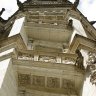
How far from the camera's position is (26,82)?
13.2 metres

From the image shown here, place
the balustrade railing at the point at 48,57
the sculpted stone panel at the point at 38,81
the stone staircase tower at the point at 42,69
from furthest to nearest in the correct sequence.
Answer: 1. the balustrade railing at the point at 48,57
2. the sculpted stone panel at the point at 38,81
3. the stone staircase tower at the point at 42,69

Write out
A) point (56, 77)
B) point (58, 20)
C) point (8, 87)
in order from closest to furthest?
1. point (8, 87)
2. point (56, 77)
3. point (58, 20)

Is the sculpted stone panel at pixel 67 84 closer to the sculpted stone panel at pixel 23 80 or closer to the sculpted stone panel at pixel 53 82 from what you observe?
the sculpted stone panel at pixel 53 82

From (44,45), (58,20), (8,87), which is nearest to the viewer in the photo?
(8,87)

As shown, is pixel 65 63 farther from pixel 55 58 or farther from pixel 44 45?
pixel 44 45

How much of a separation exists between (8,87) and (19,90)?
1412 millimetres

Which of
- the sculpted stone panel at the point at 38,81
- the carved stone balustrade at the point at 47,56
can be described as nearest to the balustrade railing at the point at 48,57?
the carved stone balustrade at the point at 47,56

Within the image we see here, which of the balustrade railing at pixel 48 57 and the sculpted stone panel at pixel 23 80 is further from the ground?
the balustrade railing at pixel 48 57

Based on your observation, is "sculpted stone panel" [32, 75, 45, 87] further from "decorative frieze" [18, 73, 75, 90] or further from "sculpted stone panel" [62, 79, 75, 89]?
"sculpted stone panel" [62, 79, 75, 89]

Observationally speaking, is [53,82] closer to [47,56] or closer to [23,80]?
[23,80]

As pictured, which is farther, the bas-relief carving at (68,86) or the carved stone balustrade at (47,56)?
the carved stone balustrade at (47,56)

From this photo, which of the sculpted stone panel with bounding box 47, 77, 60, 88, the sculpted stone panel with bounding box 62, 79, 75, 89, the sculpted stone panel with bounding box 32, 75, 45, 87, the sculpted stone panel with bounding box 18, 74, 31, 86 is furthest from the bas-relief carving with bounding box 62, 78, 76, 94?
the sculpted stone panel with bounding box 18, 74, 31, 86

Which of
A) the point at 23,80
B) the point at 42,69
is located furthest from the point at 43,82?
the point at 23,80

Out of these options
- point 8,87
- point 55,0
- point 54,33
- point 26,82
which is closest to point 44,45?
point 54,33
